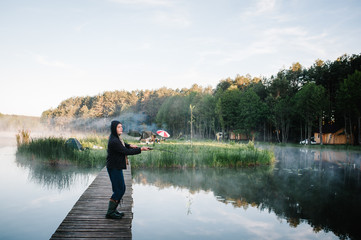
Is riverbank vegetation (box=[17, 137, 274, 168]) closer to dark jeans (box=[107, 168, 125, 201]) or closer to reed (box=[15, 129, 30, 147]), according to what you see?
reed (box=[15, 129, 30, 147])

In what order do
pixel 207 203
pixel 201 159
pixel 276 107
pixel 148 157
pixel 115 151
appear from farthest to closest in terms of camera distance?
pixel 276 107 < pixel 201 159 < pixel 148 157 < pixel 207 203 < pixel 115 151

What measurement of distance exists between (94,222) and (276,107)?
4048 cm

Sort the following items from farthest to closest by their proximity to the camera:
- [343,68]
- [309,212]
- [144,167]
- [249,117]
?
[249,117], [343,68], [144,167], [309,212]

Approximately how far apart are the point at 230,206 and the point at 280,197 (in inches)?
90.0

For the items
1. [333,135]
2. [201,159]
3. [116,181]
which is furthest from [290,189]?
[333,135]

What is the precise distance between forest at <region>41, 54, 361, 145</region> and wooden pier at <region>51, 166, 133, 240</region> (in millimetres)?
13728

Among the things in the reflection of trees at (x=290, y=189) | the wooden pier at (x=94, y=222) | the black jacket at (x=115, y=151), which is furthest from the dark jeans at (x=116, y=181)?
the reflection of trees at (x=290, y=189)

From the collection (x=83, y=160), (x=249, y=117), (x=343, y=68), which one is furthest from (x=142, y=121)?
(x=83, y=160)

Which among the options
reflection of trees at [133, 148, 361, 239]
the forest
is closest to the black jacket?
reflection of trees at [133, 148, 361, 239]

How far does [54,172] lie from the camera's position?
527 inches

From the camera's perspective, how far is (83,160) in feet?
50.5

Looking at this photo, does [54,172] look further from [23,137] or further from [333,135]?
[333,135]

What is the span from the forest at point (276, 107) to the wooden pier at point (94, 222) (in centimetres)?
1373

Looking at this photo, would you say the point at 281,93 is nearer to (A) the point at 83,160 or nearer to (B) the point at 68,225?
(A) the point at 83,160
